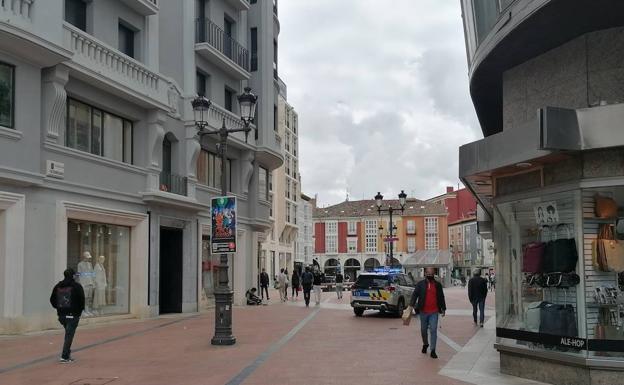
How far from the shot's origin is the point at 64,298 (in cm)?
1199

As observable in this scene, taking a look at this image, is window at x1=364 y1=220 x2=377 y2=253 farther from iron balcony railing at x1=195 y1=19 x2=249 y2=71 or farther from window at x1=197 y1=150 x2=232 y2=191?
window at x1=197 y1=150 x2=232 y2=191

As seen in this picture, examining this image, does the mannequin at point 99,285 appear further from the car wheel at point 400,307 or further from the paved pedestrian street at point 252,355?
the car wheel at point 400,307

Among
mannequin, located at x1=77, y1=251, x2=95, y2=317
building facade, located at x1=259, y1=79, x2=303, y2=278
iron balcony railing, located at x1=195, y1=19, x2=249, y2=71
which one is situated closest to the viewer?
mannequin, located at x1=77, y1=251, x2=95, y2=317

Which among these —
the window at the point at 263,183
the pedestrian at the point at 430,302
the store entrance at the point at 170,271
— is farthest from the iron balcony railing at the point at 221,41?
the pedestrian at the point at 430,302

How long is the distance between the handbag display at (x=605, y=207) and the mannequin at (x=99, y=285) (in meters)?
15.5

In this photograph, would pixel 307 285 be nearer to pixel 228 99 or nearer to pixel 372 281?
pixel 372 281

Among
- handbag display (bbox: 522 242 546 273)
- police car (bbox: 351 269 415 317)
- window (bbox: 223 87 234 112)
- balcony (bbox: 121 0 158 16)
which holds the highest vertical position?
balcony (bbox: 121 0 158 16)

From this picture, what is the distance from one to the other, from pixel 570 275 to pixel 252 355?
6.46 meters

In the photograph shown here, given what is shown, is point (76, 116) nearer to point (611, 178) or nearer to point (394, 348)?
point (394, 348)

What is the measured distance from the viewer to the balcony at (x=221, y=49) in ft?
87.2

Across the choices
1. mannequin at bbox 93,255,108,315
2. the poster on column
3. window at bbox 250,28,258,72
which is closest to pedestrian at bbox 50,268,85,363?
the poster on column

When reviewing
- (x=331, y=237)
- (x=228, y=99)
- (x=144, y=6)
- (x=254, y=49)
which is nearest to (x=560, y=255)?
(x=144, y=6)

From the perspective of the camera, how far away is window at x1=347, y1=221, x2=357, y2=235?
366 ft

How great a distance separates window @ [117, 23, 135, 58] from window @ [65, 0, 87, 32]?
1.83m
